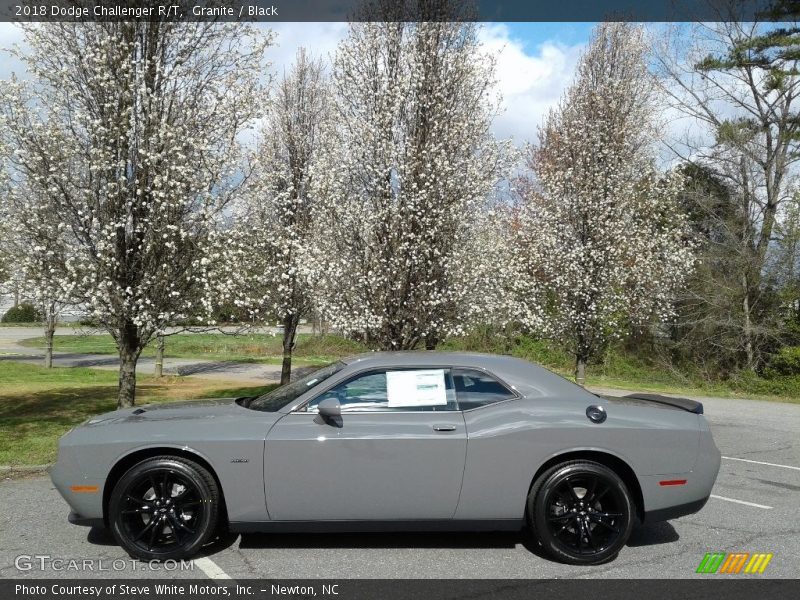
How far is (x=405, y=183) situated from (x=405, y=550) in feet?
25.8

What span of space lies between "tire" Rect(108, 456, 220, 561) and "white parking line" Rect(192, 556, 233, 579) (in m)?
0.08

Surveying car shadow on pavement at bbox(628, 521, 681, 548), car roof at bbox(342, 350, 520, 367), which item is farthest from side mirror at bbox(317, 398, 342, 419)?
car shadow on pavement at bbox(628, 521, 681, 548)

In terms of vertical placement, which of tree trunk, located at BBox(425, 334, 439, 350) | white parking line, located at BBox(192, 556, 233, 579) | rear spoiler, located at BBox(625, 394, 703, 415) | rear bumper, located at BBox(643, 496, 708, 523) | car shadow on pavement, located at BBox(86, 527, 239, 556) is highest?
rear spoiler, located at BBox(625, 394, 703, 415)

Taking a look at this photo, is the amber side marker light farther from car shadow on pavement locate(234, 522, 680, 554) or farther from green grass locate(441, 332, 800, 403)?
green grass locate(441, 332, 800, 403)

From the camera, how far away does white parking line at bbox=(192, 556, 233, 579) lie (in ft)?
14.4

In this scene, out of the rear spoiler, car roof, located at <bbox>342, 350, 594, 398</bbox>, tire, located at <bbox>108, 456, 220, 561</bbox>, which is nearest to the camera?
tire, located at <bbox>108, 456, 220, 561</bbox>

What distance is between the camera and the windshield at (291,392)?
508 cm

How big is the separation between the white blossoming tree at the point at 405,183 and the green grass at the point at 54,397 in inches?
195

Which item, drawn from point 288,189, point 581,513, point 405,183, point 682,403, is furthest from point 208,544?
point 288,189

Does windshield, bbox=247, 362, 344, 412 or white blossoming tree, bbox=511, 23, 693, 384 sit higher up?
white blossoming tree, bbox=511, 23, 693, 384

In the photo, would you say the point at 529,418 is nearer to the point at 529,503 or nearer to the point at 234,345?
the point at 529,503

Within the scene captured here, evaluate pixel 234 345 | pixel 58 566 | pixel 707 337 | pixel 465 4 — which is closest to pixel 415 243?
pixel 465 4

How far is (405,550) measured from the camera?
16.2 ft

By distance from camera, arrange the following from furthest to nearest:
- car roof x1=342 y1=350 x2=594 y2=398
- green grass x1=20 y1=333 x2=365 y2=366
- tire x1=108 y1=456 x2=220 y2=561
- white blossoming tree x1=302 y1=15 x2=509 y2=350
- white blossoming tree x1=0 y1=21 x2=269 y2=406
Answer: green grass x1=20 y1=333 x2=365 y2=366 → white blossoming tree x1=302 y1=15 x2=509 y2=350 → white blossoming tree x1=0 y1=21 x2=269 y2=406 → car roof x1=342 y1=350 x2=594 y2=398 → tire x1=108 y1=456 x2=220 y2=561
